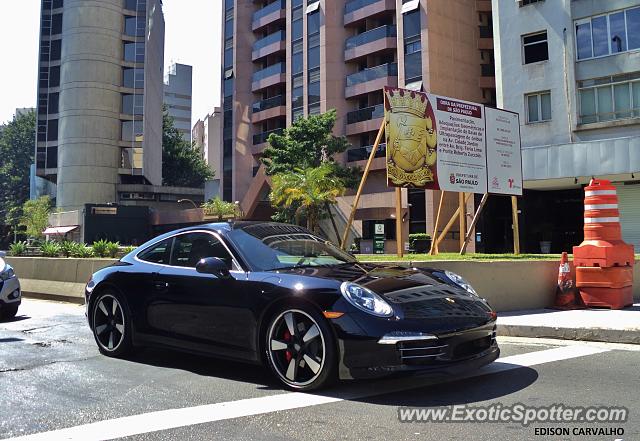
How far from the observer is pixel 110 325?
6.22 m

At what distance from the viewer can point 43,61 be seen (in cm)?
6788

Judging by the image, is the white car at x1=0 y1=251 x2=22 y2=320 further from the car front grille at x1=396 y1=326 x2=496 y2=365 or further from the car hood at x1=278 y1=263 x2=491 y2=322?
the car front grille at x1=396 y1=326 x2=496 y2=365

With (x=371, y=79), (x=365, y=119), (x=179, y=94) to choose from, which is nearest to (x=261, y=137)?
(x=365, y=119)

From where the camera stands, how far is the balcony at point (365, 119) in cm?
4122

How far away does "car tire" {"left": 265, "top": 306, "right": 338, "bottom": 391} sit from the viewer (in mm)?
4418

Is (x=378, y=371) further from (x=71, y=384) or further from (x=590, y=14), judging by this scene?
(x=590, y=14)

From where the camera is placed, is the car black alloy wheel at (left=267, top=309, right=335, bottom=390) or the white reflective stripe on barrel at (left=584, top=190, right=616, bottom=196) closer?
the car black alloy wheel at (left=267, top=309, right=335, bottom=390)

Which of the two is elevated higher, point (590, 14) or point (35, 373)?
point (590, 14)

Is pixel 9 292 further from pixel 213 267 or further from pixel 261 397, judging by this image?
pixel 261 397

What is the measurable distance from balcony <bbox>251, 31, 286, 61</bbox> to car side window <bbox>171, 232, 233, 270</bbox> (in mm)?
47503

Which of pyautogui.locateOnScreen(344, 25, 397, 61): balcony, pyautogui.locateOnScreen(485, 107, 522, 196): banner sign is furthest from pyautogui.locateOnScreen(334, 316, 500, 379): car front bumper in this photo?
pyautogui.locateOnScreen(344, 25, 397, 61): balcony

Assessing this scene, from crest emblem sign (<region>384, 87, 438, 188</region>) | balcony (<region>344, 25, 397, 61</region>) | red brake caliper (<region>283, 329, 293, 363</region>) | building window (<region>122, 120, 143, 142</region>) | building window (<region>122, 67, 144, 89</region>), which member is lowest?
red brake caliper (<region>283, 329, 293, 363</region>)

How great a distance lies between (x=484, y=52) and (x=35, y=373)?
41.9 metres

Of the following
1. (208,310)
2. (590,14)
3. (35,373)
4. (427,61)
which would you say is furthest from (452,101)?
(427,61)
